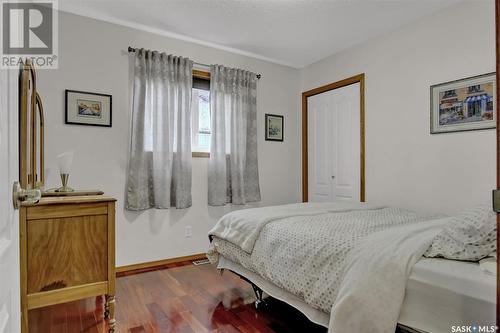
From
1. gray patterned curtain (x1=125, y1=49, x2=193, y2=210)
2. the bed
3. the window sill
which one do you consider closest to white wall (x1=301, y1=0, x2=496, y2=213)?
the bed

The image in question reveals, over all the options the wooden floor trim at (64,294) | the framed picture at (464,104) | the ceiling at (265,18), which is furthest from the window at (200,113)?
the framed picture at (464,104)

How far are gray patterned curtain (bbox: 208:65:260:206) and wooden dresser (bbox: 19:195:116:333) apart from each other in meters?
1.78

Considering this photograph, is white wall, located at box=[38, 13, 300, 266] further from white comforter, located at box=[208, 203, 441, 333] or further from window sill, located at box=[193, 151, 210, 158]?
white comforter, located at box=[208, 203, 441, 333]

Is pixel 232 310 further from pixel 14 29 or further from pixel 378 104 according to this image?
pixel 378 104

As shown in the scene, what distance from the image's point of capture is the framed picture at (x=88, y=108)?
9.38ft

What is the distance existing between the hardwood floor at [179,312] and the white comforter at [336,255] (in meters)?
0.38

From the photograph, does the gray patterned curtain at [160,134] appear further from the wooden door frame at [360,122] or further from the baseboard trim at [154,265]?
the wooden door frame at [360,122]

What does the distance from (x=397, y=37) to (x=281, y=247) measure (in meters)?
2.77

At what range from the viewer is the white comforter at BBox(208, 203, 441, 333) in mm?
1257

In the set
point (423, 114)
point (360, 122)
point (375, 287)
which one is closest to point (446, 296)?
point (375, 287)

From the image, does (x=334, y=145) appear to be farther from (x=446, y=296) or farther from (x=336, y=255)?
(x=446, y=296)

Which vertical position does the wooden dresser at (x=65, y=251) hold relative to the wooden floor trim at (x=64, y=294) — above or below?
above

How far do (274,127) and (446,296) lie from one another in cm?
331

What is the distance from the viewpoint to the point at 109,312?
1905 mm
